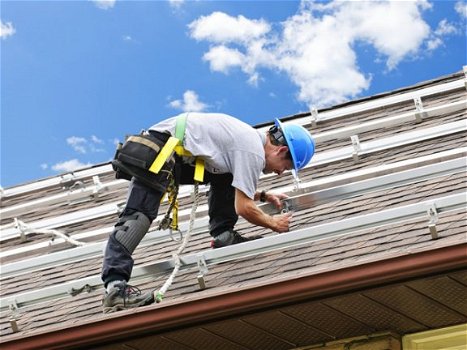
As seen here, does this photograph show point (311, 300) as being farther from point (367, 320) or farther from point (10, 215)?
point (10, 215)

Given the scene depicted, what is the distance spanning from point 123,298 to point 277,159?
1358 mm

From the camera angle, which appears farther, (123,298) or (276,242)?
(276,242)

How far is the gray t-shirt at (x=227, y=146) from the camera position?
6.43 meters

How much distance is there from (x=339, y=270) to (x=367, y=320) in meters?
0.69

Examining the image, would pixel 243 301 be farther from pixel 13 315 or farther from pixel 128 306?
pixel 13 315

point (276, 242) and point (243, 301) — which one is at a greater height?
point (276, 242)

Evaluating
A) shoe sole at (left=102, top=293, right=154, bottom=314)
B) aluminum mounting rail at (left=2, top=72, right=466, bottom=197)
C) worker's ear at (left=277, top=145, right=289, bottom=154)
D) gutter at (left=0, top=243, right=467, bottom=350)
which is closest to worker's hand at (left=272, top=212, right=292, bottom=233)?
worker's ear at (left=277, top=145, right=289, bottom=154)

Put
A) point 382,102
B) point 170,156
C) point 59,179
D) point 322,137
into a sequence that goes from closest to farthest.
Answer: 1. point 170,156
2. point 322,137
3. point 382,102
4. point 59,179

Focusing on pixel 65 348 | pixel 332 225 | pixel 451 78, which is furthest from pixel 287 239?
pixel 451 78

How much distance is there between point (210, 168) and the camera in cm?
666

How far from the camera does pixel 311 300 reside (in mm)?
5934

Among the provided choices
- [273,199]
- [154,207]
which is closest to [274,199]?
[273,199]

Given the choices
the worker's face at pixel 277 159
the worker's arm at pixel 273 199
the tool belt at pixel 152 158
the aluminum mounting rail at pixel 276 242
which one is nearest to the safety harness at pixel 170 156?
the tool belt at pixel 152 158

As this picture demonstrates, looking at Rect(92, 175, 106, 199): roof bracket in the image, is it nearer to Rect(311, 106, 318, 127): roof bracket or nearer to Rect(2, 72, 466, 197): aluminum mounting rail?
Rect(2, 72, 466, 197): aluminum mounting rail
